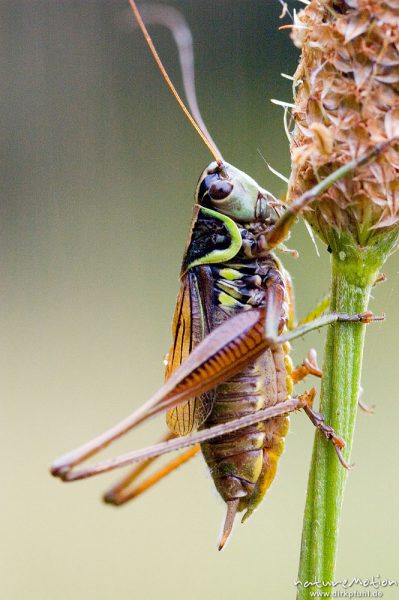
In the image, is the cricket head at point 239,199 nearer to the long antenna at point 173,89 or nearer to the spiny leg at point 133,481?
the long antenna at point 173,89

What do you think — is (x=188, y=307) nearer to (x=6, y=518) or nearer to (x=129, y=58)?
(x=6, y=518)

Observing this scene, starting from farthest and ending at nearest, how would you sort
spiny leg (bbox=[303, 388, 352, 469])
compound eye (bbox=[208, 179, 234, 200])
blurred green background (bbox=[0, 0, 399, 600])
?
1. blurred green background (bbox=[0, 0, 399, 600])
2. compound eye (bbox=[208, 179, 234, 200])
3. spiny leg (bbox=[303, 388, 352, 469])

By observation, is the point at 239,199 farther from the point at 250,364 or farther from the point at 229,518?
the point at 229,518

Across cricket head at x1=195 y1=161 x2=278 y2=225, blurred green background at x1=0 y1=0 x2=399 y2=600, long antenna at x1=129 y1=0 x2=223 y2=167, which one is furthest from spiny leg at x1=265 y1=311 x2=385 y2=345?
blurred green background at x1=0 y1=0 x2=399 y2=600

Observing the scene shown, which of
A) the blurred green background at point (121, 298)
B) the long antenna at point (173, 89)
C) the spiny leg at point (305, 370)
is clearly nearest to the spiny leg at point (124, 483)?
the spiny leg at point (305, 370)

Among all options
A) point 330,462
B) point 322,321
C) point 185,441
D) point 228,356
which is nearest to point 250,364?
point 228,356

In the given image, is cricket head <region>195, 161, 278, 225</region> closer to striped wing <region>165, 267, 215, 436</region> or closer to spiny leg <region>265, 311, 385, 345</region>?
striped wing <region>165, 267, 215, 436</region>

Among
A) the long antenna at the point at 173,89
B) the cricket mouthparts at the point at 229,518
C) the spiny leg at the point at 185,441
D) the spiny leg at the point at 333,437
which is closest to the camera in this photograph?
the spiny leg at the point at 333,437
